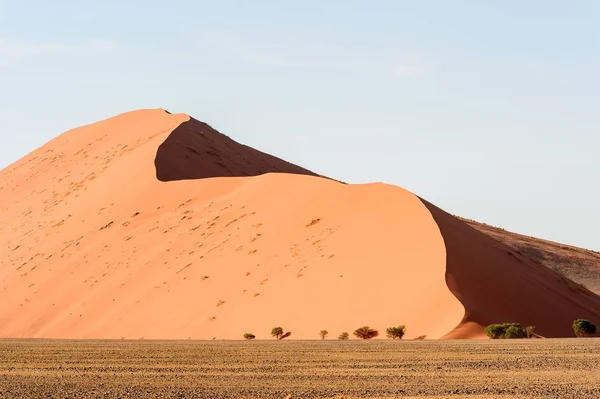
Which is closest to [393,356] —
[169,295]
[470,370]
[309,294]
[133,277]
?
[470,370]

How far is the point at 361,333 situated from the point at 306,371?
606 inches

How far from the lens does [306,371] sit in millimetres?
19906

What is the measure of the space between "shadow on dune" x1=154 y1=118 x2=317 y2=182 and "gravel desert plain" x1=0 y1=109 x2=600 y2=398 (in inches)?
7.3

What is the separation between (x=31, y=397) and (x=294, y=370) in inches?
233

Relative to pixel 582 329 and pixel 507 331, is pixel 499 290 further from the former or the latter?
pixel 507 331

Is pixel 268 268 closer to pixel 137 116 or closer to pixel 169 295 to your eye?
pixel 169 295

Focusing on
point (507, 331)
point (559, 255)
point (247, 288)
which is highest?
point (559, 255)

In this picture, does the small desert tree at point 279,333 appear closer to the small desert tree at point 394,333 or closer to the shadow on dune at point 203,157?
the small desert tree at point 394,333

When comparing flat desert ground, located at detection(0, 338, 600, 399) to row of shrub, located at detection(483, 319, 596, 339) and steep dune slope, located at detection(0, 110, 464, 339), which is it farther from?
steep dune slope, located at detection(0, 110, 464, 339)

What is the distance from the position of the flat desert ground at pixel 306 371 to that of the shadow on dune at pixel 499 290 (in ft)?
24.5

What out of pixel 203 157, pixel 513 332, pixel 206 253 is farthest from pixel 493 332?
pixel 203 157

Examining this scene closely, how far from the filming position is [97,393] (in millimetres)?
16047

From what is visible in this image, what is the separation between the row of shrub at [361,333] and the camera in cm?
3369

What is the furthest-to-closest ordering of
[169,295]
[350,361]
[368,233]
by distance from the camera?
[169,295] < [368,233] < [350,361]
